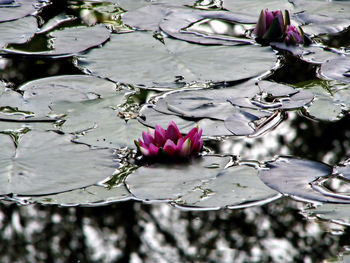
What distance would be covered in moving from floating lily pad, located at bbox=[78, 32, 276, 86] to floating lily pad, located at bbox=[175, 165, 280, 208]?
0.89 metres

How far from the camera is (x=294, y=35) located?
11.1ft

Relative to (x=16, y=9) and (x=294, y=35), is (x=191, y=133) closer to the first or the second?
(x=294, y=35)

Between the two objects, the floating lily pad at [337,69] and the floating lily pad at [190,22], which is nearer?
the floating lily pad at [337,69]

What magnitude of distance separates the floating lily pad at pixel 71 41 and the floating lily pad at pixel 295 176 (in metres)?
1.53

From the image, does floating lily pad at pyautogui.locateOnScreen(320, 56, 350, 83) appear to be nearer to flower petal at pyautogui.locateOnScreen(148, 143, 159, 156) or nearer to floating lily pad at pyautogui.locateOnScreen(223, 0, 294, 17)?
floating lily pad at pyautogui.locateOnScreen(223, 0, 294, 17)

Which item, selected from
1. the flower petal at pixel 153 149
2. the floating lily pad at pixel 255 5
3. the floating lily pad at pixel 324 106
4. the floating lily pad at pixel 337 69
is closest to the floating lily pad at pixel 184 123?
the flower petal at pixel 153 149

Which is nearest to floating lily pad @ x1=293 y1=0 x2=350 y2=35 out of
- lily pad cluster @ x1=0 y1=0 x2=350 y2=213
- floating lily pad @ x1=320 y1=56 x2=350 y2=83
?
lily pad cluster @ x1=0 y1=0 x2=350 y2=213

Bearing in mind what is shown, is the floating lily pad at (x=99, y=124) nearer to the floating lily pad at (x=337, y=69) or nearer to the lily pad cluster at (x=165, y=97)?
the lily pad cluster at (x=165, y=97)

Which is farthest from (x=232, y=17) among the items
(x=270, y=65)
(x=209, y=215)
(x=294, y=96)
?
(x=209, y=215)

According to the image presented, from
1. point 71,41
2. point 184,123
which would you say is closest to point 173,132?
point 184,123

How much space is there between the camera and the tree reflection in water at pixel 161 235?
185cm

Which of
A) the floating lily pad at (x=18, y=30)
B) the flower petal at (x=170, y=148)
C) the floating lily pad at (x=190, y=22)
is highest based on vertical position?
the floating lily pad at (x=190, y=22)

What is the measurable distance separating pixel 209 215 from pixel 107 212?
0.37 m

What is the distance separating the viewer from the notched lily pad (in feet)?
6.71
